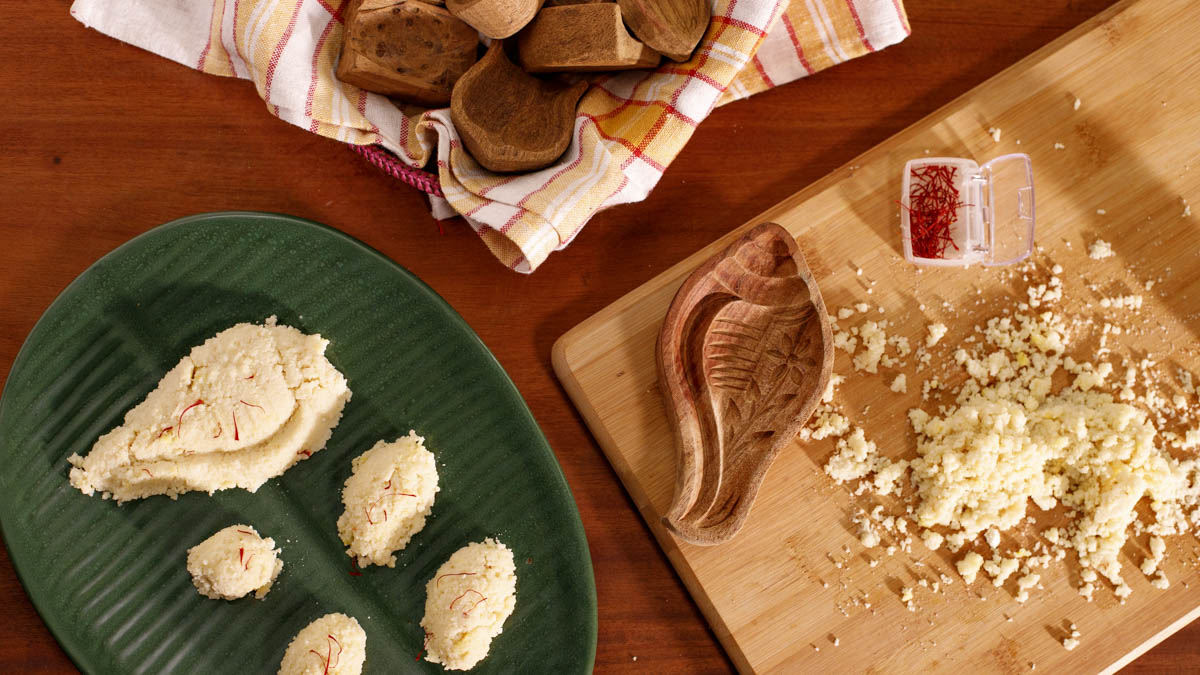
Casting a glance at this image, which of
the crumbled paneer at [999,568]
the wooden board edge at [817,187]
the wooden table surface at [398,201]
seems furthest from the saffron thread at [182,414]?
the crumbled paneer at [999,568]

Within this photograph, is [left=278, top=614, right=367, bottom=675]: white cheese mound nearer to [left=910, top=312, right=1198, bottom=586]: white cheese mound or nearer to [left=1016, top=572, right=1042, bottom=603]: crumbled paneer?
[left=910, top=312, right=1198, bottom=586]: white cheese mound

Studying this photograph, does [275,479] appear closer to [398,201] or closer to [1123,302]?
[398,201]

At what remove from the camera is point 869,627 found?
1.17 meters

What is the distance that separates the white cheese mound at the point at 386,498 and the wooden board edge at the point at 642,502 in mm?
236

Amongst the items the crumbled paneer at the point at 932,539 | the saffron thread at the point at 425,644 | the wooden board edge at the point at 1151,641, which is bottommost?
the wooden board edge at the point at 1151,641

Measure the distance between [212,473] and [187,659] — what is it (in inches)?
10.5

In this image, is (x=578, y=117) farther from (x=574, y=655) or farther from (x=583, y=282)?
(x=574, y=655)

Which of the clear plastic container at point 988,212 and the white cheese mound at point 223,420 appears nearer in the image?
the white cheese mound at point 223,420

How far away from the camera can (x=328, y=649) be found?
1.08 meters

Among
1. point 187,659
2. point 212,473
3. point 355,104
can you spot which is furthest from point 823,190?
point 187,659

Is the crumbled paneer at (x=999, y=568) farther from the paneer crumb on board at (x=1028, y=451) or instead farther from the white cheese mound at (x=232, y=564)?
the white cheese mound at (x=232, y=564)

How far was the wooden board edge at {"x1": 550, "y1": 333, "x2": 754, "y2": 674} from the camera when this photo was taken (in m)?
1.17

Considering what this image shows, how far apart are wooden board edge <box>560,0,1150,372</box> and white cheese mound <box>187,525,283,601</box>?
0.53m

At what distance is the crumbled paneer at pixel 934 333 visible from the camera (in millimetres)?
1190
